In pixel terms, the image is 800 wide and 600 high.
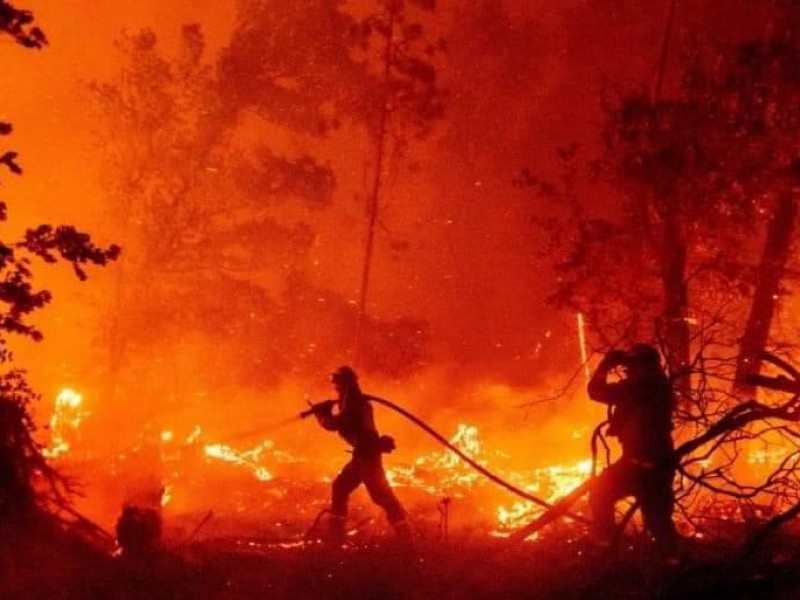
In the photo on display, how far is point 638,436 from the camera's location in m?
8.63

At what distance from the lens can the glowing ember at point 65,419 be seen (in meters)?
18.5

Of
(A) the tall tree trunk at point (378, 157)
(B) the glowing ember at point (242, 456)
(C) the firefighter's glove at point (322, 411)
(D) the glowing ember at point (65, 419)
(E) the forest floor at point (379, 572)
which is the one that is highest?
(A) the tall tree trunk at point (378, 157)

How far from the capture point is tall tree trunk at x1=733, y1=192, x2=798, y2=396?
13.0 metres

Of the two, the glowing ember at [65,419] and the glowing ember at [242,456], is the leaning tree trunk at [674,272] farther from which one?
the glowing ember at [65,419]

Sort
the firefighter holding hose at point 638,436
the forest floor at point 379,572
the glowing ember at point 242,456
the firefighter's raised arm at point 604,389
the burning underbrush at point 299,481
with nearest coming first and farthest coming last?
1. the forest floor at point 379,572
2. the firefighter holding hose at point 638,436
3. the firefighter's raised arm at point 604,389
4. the burning underbrush at point 299,481
5. the glowing ember at point 242,456

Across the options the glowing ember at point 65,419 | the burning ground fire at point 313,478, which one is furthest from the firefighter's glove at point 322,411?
the glowing ember at point 65,419

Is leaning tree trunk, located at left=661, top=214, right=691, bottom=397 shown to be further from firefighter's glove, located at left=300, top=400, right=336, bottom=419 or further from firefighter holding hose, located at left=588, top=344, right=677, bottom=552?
firefighter's glove, located at left=300, top=400, right=336, bottom=419

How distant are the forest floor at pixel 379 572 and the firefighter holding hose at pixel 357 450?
128 centimetres

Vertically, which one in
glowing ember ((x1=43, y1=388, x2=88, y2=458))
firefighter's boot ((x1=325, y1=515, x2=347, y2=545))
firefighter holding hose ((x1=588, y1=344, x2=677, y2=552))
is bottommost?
firefighter's boot ((x1=325, y1=515, x2=347, y2=545))

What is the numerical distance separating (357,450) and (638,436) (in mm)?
3349

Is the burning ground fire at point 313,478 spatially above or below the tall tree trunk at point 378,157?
below

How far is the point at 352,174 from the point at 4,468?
3184 centimetres

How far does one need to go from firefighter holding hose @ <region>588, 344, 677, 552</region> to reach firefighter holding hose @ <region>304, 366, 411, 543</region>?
7.95 ft

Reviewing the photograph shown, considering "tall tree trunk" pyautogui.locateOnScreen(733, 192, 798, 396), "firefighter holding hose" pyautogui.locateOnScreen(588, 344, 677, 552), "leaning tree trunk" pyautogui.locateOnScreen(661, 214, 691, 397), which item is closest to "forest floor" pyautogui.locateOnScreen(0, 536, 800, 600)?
"firefighter holding hose" pyautogui.locateOnScreen(588, 344, 677, 552)
